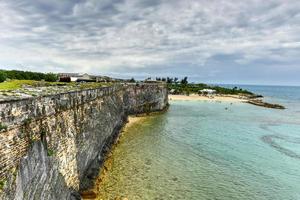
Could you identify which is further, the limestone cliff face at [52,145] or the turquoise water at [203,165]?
the turquoise water at [203,165]

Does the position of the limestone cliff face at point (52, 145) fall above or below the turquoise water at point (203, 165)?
above

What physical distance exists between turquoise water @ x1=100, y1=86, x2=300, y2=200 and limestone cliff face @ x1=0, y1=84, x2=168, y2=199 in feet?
8.31

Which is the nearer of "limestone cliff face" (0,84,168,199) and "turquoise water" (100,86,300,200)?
"limestone cliff face" (0,84,168,199)

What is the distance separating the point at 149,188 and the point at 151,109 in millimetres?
41512

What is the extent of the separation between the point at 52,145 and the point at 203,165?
15.3m

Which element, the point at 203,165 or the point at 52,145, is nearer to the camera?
the point at 52,145

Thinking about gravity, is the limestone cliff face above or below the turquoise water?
above

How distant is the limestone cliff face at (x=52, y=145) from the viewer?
9.60 meters

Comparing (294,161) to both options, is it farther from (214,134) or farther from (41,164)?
(41,164)

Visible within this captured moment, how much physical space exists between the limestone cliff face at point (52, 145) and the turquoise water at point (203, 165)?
2.53 m

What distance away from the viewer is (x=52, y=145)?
13789 mm

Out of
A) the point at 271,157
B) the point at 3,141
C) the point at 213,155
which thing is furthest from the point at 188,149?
the point at 3,141

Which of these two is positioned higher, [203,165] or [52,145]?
[52,145]

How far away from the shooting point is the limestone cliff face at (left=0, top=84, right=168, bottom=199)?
31.5ft
